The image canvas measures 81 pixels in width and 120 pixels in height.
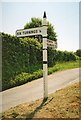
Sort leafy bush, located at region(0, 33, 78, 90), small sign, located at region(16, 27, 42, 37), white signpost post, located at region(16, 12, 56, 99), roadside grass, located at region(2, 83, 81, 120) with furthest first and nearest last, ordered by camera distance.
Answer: leafy bush, located at region(0, 33, 78, 90)
small sign, located at region(16, 27, 42, 37)
white signpost post, located at region(16, 12, 56, 99)
roadside grass, located at region(2, 83, 81, 120)

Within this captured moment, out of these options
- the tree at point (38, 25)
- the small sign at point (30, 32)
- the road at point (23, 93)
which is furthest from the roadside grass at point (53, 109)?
the tree at point (38, 25)

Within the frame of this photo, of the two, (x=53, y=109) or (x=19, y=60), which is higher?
(x=19, y=60)

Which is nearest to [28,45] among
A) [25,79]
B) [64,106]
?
[25,79]

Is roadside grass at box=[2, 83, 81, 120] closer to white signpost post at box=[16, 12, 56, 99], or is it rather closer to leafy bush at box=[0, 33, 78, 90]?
white signpost post at box=[16, 12, 56, 99]

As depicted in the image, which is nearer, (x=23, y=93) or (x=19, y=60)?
(x=23, y=93)

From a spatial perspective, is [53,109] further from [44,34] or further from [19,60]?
[19,60]

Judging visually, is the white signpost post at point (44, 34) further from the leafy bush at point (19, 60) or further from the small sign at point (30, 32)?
the leafy bush at point (19, 60)

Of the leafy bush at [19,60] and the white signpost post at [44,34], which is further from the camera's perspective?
the leafy bush at [19,60]

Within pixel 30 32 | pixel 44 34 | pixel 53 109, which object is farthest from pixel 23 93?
pixel 53 109

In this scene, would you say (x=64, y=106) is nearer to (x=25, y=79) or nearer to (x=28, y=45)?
(x=25, y=79)

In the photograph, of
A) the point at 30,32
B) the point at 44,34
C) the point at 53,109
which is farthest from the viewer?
the point at 30,32

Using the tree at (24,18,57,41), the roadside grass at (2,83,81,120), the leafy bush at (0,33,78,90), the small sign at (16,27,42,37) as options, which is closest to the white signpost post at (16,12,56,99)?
the small sign at (16,27,42,37)

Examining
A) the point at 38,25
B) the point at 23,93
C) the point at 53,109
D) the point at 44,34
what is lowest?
the point at 23,93

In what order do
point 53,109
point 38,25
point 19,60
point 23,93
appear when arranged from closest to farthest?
point 53,109, point 23,93, point 19,60, point 38,25
